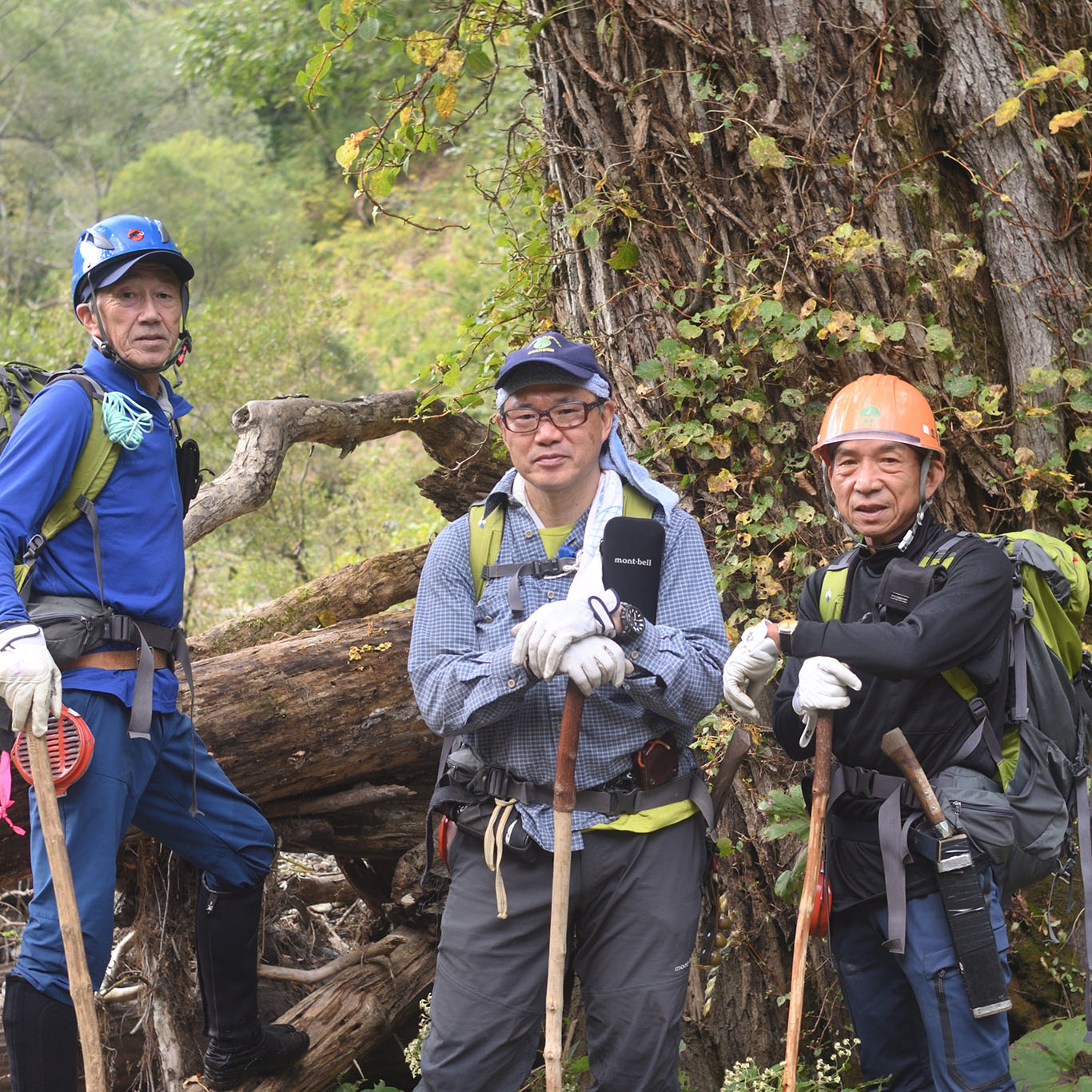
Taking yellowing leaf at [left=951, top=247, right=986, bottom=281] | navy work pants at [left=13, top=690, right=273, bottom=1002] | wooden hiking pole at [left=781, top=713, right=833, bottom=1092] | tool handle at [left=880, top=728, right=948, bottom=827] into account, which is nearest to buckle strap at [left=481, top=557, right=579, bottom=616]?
wooden hiking pole at [left=781, top=713, right=833, bottom=1092]

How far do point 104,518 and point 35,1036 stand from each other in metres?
1.42

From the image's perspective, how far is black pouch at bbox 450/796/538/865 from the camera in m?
2.80

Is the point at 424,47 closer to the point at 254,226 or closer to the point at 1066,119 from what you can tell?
the point at 1066,119

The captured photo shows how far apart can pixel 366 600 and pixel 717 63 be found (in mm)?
2682

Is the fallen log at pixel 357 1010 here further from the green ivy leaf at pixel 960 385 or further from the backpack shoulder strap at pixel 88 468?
the green ivy leaf at pixel 960 385

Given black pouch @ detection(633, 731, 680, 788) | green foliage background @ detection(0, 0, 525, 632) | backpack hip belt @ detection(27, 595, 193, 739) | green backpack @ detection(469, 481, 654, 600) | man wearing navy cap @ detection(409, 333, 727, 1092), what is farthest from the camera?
green foliage background @ detection(0, 0, 525, 632)

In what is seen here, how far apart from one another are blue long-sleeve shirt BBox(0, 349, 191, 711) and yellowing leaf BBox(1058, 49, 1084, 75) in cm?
343

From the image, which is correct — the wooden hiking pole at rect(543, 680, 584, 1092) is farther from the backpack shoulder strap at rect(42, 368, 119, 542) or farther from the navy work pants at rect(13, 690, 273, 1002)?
the backpack shoulder strap at rect(42, 368, 119, 542)

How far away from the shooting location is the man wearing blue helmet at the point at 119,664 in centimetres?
305

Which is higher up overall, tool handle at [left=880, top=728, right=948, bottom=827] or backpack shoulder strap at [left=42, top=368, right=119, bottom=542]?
backpack shoulder strap at [left=42, top=368, right=119, bottom=542]

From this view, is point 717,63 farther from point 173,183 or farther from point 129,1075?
point 173,183

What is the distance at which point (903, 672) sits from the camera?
A: 9.03 feet

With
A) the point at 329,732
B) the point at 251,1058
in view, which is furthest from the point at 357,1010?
the point at 329,732

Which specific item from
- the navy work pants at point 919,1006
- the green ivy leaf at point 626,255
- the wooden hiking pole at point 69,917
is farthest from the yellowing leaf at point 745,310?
the wooden hiking pole at point 69,917
